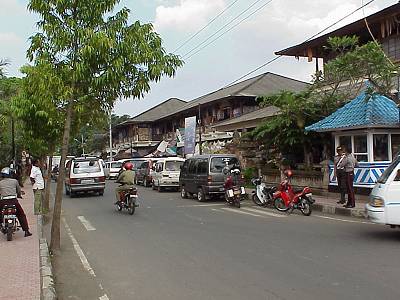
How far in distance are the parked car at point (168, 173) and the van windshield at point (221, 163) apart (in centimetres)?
668

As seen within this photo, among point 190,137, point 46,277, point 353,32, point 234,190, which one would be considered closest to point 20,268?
point 46,277

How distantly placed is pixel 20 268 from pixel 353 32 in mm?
19893

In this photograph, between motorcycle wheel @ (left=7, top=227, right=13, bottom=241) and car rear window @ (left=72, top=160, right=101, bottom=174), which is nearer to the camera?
motorcycle wheel @ (left=7, top=227, right=13, bottom=241)

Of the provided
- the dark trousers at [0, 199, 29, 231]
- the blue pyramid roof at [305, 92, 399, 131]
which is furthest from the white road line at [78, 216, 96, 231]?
the blue pyramid roof at [305, 92, 399, 131]

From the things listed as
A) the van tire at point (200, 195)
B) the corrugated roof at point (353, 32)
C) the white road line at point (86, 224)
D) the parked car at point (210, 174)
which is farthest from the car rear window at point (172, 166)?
the white road line at point (86, 224)

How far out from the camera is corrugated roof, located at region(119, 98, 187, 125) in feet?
205

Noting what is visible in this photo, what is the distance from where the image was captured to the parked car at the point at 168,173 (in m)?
27.4

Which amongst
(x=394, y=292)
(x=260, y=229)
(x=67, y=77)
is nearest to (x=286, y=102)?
(x=260, y=229)

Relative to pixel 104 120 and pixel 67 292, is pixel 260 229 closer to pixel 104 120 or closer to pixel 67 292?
pixel 104 120

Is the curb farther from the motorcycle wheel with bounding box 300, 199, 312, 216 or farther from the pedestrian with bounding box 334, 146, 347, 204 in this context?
the pedestrian with bounding box 334, 146, 347, 204

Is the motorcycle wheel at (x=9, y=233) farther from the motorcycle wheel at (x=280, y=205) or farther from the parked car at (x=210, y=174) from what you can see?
the parked car at (x=210, y=174)

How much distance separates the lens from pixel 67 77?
A: 9445 millimetres

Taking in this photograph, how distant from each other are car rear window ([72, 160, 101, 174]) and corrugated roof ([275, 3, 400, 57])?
11.3 meters

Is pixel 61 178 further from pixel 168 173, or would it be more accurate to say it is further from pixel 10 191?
pixel 168 173
